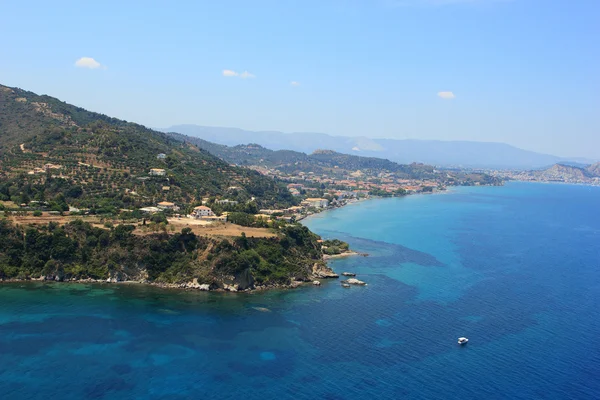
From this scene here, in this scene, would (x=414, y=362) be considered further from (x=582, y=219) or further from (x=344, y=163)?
(x=344, y=163)

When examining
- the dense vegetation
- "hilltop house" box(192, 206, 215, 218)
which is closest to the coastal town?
"hilltop house" box(192, 206, 215, 218)

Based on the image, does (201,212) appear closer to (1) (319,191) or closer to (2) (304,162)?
(1) (319,191)

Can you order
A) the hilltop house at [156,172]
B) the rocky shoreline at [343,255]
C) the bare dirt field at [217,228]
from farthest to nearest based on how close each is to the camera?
the hilltop house at [156,172] → the rocky shoreline at [343,255] → the bare dirt field at [217,228]

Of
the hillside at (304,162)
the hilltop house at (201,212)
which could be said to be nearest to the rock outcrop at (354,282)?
the hilltop house at (201,212)

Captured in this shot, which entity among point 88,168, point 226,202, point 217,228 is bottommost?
point 217,228

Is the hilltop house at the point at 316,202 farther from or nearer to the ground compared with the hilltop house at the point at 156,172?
nearer to the ground

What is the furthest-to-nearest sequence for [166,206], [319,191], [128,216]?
[319,191] < [166,206] < [128,216]

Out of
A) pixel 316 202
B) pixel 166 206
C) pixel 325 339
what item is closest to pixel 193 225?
pixel 166 206

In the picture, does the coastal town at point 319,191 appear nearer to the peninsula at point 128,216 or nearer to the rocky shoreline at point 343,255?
the peninsula at point 128,216
